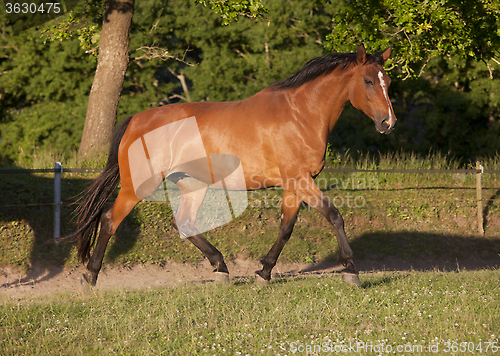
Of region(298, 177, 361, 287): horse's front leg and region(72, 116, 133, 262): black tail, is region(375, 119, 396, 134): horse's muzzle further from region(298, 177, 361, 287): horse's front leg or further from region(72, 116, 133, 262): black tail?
region(72, 116, 133, 262): black tail

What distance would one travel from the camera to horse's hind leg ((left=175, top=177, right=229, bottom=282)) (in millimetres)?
5723

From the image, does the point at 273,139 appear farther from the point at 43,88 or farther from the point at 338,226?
the point at 43,88

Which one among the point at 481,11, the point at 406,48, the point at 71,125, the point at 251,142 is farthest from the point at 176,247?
the point at 71,125

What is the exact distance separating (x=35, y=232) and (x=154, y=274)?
2088 millimetres

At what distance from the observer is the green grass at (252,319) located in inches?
138

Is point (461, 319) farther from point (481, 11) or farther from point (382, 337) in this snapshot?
point (481, 11)

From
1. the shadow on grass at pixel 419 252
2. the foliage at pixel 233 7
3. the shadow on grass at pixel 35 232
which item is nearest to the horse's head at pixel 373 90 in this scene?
the shadow on grass at pixel 419 252

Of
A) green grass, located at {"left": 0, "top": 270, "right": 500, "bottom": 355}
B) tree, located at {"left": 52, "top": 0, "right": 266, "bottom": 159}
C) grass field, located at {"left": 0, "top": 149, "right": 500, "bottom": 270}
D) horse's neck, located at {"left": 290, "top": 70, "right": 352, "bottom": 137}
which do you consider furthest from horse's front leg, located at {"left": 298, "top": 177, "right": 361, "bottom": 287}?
tree, located at {"left": 52, "top": 0, "right": 266, "bottom": 159}

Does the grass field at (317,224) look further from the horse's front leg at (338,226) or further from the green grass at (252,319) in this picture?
the horse's front leg at (338,226)

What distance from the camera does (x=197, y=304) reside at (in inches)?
179

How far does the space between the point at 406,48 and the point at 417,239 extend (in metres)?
4.01

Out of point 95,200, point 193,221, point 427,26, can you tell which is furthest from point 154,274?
point 427,26

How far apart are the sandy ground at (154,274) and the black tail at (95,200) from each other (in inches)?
19.8

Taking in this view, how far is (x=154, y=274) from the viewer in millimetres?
7457
